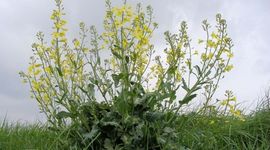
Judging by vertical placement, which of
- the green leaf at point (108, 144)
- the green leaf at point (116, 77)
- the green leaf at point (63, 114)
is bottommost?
the green leaf at point (108, 144)

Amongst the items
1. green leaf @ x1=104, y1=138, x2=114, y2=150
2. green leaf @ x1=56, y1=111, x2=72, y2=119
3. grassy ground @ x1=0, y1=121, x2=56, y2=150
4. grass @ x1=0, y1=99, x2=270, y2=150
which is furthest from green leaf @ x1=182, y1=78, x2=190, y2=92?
grassy ground @ x1=0, y1=121, x2=56, y2=150

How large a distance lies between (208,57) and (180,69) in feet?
1.19

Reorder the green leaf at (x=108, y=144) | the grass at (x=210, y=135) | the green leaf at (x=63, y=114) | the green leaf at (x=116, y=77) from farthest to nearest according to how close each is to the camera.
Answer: the grass at (x=210, y=135) < the green leaf at (x=63, y=114) < the green leaf at (x=108, y=144) < the green leaf at (x=116, y=77)

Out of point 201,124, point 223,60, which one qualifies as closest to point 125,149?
point 223,60

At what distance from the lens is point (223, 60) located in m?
4.25

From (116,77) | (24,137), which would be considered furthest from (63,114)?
(24,137)

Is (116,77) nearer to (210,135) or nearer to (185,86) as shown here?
(185,86)

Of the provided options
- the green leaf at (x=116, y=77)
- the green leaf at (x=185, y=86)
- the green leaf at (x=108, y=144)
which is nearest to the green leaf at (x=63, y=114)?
the green leaf at (x=108, y=144)

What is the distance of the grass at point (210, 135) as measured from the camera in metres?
4.88

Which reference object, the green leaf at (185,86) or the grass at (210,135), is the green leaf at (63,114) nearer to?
the grass at (210,135)

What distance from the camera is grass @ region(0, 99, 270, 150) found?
192 inches

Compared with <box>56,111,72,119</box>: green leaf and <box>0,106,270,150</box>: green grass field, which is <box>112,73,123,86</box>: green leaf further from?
<box>0,106,270,150</box>: green grass field

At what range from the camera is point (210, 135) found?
5152 millimetres

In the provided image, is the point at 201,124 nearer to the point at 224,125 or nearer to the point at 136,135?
the point at 224,125
